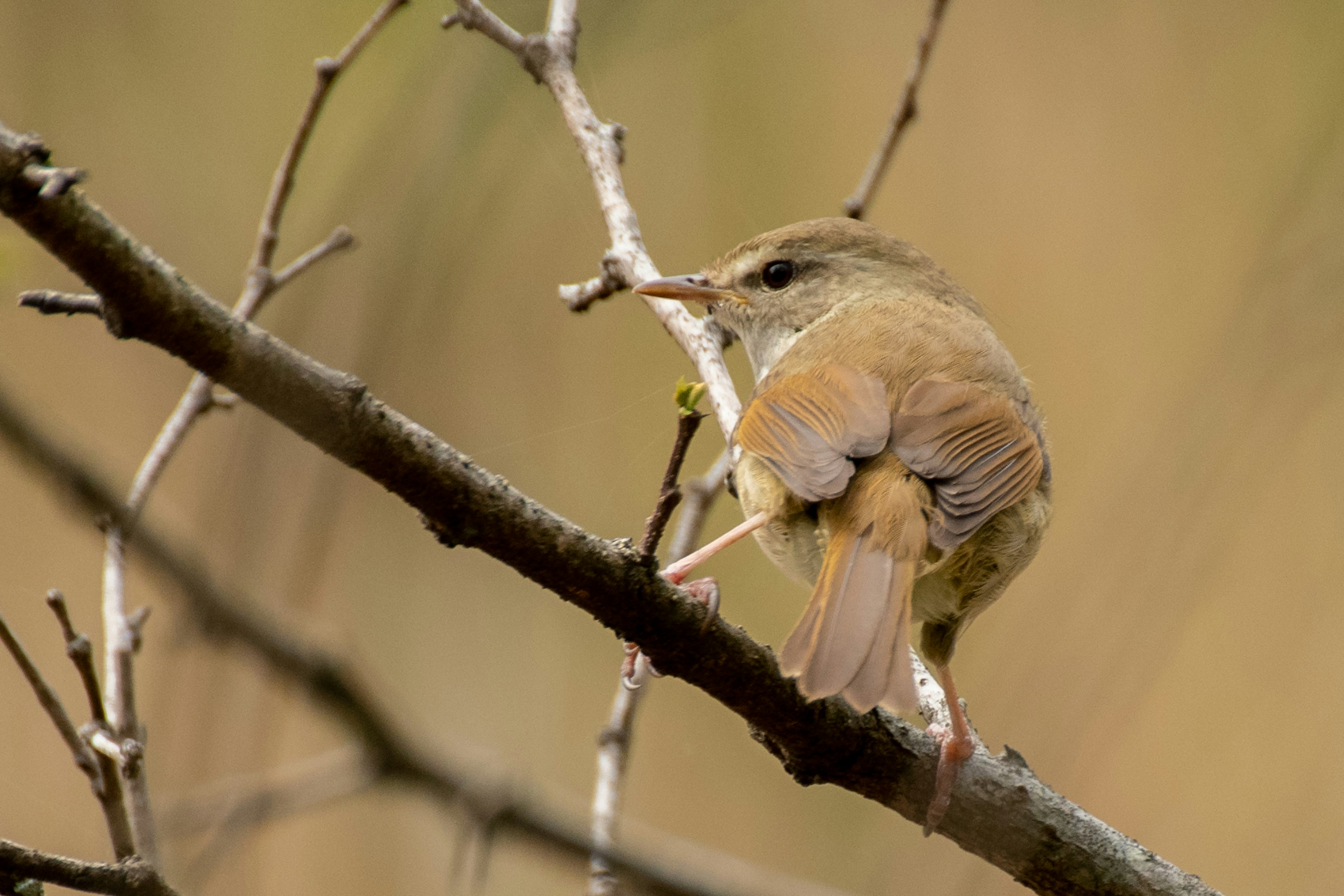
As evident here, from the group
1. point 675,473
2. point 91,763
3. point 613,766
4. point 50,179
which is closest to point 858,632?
point 675,473

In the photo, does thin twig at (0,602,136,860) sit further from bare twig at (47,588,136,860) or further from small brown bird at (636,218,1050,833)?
small brown bird at (636,218,1050,833)

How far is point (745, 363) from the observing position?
5.24 meters

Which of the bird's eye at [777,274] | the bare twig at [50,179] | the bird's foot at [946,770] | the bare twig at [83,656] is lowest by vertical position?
the bare twig at [83,656]

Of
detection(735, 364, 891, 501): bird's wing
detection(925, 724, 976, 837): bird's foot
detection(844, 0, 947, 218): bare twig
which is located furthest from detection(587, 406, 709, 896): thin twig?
detection(844, 0, 947, 218): bare twig

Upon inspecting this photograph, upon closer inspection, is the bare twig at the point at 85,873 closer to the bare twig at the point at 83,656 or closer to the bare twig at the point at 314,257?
the bare twig at the point at 83,656

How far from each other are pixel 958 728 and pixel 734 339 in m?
1.84

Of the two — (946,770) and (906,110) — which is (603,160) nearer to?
(906,110)

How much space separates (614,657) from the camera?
5.36m

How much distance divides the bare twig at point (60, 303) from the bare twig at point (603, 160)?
1810mm

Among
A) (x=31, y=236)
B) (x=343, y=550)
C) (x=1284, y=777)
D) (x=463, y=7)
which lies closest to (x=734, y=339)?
(x=463, y=7)

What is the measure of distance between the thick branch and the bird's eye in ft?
5.98

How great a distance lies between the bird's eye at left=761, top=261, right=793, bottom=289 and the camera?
11.8 feet

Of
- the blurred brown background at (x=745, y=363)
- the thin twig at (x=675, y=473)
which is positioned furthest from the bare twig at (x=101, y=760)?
the blurred brown background at (x=745, y=363)

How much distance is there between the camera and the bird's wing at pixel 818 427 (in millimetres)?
2395
